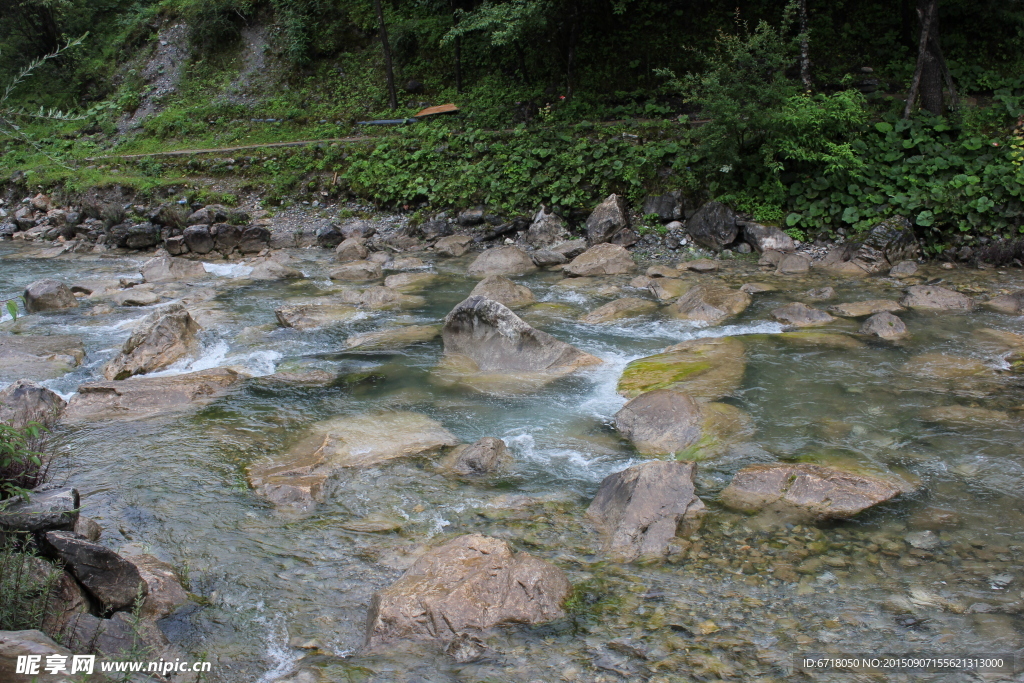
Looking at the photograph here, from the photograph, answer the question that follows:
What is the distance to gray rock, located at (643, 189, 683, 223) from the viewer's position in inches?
583

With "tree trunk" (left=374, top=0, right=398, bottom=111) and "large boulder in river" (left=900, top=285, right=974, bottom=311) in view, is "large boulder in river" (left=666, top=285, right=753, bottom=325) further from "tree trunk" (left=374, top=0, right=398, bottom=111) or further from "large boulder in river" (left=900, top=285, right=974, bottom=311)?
"tree trunk" (left=374, top=0, right=398, bottom=111)

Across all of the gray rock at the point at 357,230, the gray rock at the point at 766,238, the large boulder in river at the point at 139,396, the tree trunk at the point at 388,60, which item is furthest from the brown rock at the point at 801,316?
the tree trunk at the point at 388,60

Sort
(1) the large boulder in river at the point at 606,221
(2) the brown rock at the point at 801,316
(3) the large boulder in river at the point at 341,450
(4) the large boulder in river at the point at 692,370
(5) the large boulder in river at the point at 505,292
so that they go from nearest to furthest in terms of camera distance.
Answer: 1. (3) the large boulder in river at the point at 341,450
2. (4) the large boulder in river at the point at 692,370
3. (2) the brown rock at the point at 801,316
4. (5) the large boulder in river at the point at 505,292
5. (1) the large boulder in river at the point at 606,221

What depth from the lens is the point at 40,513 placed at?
4.09 meters

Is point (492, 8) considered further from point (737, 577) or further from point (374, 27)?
point (737, 577)

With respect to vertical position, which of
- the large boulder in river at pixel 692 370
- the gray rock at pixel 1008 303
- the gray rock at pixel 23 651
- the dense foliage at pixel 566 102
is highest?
the dense foliage at pixel 566 102

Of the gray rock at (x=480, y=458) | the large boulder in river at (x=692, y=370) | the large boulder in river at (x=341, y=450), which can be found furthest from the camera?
the large boulder in river at (x=692, y=370)

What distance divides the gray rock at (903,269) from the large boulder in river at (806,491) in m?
7.52

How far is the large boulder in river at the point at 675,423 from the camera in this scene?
6270 mm

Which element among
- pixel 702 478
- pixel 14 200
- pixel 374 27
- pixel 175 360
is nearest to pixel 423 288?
pixel 175 360

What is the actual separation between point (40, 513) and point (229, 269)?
37.2 feet

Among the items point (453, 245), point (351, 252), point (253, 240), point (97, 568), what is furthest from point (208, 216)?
point (97, 568)

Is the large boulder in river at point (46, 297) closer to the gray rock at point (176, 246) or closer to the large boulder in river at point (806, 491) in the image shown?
the gray rock at point (176, 246)

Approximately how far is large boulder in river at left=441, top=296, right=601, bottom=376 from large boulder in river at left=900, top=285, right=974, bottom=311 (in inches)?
202
